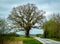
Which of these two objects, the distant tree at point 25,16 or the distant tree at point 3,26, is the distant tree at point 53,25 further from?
the distant tree at point 3,26

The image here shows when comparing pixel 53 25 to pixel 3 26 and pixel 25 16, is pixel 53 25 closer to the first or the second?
pixel 25 16

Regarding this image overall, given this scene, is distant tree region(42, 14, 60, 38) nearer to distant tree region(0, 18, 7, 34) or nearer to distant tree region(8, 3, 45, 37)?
distant tree region(8, 3, 45, 37)

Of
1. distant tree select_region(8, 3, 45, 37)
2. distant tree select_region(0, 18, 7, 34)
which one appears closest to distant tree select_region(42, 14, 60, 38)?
distant tree select_region(8, 3, 45, 37)

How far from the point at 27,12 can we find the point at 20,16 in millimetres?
345

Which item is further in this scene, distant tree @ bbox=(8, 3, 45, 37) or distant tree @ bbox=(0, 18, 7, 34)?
distant tree @ bbox=(8, 3, 45, 37)

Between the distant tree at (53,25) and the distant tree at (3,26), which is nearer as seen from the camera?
the distant tree at (3,26)

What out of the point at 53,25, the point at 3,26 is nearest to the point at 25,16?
the point at 53,25

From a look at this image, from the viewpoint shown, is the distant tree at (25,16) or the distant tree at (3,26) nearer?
the distant tree at (3,26)

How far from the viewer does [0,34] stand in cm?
399

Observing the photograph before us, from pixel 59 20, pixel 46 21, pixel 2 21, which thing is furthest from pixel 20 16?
pixel 2 21

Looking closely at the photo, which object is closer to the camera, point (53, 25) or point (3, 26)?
point (3, 26)

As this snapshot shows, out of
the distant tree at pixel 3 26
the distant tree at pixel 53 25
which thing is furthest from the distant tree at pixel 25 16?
the distant tree at pixel 3 26

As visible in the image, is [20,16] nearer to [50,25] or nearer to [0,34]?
[50,25]

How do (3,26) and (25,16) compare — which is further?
(25,16)
